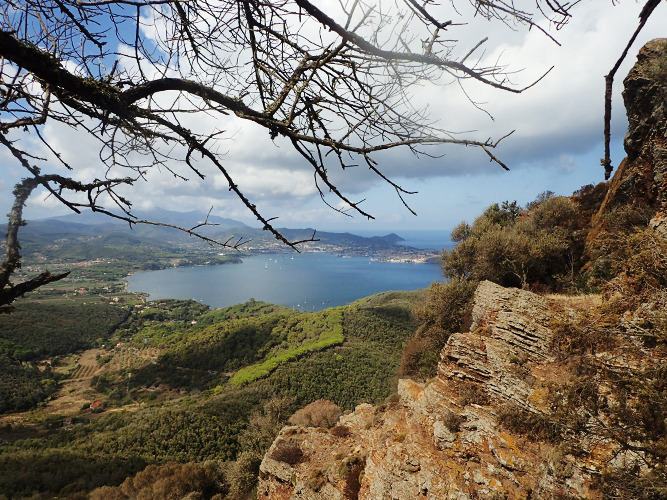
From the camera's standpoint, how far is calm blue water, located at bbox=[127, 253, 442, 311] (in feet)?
268

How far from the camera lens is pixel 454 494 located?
4.71 m

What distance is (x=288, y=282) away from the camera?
4131 inches

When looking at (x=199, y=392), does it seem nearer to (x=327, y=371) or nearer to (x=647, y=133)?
(x=327, y=371)

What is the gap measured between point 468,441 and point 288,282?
102003 millimetres

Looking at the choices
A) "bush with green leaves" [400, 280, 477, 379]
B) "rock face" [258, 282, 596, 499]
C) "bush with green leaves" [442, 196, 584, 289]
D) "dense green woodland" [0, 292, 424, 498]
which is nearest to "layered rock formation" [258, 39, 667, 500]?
"rock face" [258, 282, 596, 499]

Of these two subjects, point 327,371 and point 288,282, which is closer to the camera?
point 327,371

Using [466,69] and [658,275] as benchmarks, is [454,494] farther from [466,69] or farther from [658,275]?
[466,69]

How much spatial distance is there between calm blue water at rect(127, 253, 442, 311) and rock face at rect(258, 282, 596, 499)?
56.7 metres

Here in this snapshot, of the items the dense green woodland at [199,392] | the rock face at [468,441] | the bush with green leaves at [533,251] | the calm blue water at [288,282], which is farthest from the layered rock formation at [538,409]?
the calm blue water at [288,282]

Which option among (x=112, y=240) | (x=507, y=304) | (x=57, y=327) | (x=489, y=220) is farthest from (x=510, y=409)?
(x=112, y=240)

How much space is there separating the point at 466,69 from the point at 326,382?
83.7 ft

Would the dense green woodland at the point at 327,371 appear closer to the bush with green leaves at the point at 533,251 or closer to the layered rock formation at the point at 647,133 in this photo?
the bush with green leaves at the point at 533,251

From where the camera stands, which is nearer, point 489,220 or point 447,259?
point 447,259

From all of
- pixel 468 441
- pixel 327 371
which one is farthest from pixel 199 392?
pixel 468 441
